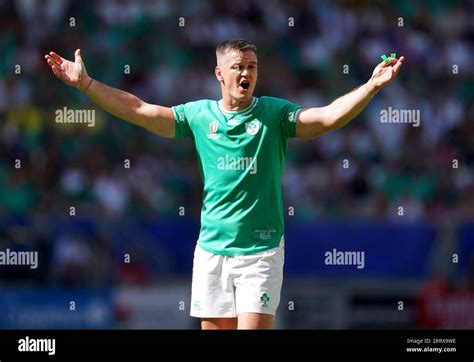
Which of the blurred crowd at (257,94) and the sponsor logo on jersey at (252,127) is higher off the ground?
the blurred crowd at (257,94)

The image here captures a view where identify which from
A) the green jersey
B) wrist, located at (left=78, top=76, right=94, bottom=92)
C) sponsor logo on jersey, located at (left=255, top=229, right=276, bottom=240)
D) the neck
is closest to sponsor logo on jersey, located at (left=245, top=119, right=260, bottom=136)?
the green jersey

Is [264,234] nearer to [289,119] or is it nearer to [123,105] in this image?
[289,119]

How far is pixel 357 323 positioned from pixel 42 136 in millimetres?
4796

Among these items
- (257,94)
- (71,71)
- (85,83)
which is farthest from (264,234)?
(257,94)

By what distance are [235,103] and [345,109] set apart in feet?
2.43

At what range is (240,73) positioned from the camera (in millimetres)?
7707

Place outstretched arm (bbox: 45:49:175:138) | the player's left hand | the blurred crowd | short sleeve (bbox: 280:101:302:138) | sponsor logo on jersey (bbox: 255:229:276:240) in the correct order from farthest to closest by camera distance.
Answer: the blurred crowd, outstretched arm (bbox: 45:49:175:138), short sleeve (bbox: 280:101:302:138), sponsor logo on jersey (bbox: 255:229:276:240), the player's left hand

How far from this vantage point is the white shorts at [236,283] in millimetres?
7562

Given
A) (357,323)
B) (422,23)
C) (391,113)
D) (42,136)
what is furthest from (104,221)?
(422,23)

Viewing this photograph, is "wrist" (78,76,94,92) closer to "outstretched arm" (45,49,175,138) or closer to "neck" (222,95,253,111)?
"outstretched arm" (45,49,175,138)

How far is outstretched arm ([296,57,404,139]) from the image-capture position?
7.52 metres

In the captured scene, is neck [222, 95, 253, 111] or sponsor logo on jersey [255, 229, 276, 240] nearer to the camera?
sponsor logo on jersey [255, 229, 276, 240]

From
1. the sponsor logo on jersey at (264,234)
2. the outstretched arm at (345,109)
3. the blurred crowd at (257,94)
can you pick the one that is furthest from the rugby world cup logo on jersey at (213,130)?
the blurred crowd at (257,94)

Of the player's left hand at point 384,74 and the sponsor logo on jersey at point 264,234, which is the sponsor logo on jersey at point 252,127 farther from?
the player's left hand at point 384,74
